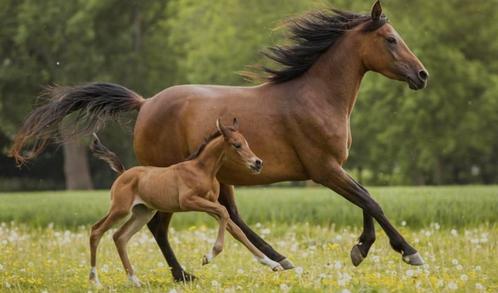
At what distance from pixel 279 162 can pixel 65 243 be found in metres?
5.28

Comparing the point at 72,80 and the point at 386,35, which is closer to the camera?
the point at 386,35

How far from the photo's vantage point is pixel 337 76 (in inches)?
385

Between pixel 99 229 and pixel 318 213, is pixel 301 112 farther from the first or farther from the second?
pixel 318 213

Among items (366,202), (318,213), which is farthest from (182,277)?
(318,213)

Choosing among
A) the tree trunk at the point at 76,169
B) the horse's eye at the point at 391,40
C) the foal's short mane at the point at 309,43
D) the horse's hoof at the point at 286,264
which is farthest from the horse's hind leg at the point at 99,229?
the tree trunk at the point at 76,169

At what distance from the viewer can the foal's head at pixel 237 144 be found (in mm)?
8703

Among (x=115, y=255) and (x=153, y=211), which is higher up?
(x=153, y=211)

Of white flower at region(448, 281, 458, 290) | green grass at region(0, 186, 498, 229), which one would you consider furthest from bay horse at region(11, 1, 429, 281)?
green grass at region(0, 186, 498, 229)

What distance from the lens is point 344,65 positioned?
981 centimetres

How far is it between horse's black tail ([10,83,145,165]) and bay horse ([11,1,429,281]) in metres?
0.31

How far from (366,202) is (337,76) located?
128 centimetres

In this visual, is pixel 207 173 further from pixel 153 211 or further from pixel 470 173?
pixel 470 173

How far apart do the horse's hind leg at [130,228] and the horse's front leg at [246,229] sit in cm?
79

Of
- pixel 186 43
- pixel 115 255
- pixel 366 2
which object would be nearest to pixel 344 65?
pixel 115 255
